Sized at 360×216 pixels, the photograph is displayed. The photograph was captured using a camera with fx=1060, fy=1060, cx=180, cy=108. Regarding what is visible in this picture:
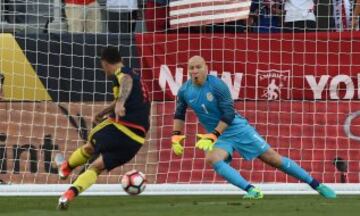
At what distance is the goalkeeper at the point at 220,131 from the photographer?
1198cm

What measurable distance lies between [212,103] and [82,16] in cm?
392

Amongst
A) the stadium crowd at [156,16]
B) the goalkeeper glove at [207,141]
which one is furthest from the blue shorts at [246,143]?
the stadium crowd at [156,16]

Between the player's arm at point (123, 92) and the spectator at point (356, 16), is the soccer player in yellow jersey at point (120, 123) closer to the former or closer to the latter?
the player's arm at point (123, 92)

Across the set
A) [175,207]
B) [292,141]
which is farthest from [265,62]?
[175,207]

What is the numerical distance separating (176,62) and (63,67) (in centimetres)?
162

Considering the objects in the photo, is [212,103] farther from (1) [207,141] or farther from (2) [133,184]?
(2) [133,184]

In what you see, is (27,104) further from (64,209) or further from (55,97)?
(64,209)

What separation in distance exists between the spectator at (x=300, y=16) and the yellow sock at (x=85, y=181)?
17.4 ft

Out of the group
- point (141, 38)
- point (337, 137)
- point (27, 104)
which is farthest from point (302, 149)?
point (27, 104)

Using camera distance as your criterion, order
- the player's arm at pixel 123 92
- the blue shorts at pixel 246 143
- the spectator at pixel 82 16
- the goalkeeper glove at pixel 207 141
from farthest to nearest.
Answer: the spectator at pixel 82 16
the blue shorts at pixel 246 143
the goalkeeper glove at pixel 207 141
the player's arm at pixel 123 92

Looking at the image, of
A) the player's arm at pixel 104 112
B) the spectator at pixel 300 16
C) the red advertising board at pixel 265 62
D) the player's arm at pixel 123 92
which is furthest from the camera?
the spectator at pixel 300 16

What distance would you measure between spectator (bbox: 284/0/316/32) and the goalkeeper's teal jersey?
309 centimetres

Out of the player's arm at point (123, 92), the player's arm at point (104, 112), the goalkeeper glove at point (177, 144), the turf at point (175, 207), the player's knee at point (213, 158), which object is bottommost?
the turf at point (175, 207)

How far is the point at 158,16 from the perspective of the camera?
1547 cm
